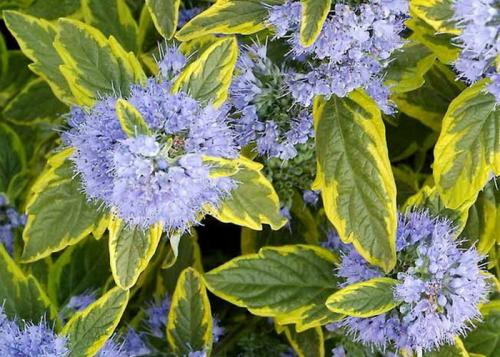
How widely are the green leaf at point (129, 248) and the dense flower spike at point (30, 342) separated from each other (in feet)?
0.59

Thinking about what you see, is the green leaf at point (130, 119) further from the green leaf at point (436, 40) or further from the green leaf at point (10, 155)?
the green leaf at point (10, 155)

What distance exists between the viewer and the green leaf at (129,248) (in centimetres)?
120

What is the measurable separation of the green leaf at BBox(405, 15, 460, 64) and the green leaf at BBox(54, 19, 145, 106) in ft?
1.73

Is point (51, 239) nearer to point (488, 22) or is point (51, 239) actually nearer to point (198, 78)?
point (198, 78)

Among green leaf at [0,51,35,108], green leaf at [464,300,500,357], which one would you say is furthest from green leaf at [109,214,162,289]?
green leaf at [0,51,35,108]

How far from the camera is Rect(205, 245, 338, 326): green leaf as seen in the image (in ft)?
4.65

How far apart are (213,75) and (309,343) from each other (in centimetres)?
64

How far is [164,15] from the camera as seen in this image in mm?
1297

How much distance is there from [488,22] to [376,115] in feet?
0.85

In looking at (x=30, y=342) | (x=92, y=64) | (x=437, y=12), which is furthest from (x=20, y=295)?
(x=437, y=12)

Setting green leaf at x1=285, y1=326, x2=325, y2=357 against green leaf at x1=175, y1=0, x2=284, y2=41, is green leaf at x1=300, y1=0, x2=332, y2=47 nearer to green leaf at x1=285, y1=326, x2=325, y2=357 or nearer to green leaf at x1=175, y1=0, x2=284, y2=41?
green leaf at x1=175, y1=0, x2=284, y2=41

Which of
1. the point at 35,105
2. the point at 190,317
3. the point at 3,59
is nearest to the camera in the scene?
the point at 190,317

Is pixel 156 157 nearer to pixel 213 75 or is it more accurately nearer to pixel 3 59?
pixel 213 75

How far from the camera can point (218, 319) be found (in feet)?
5.59
